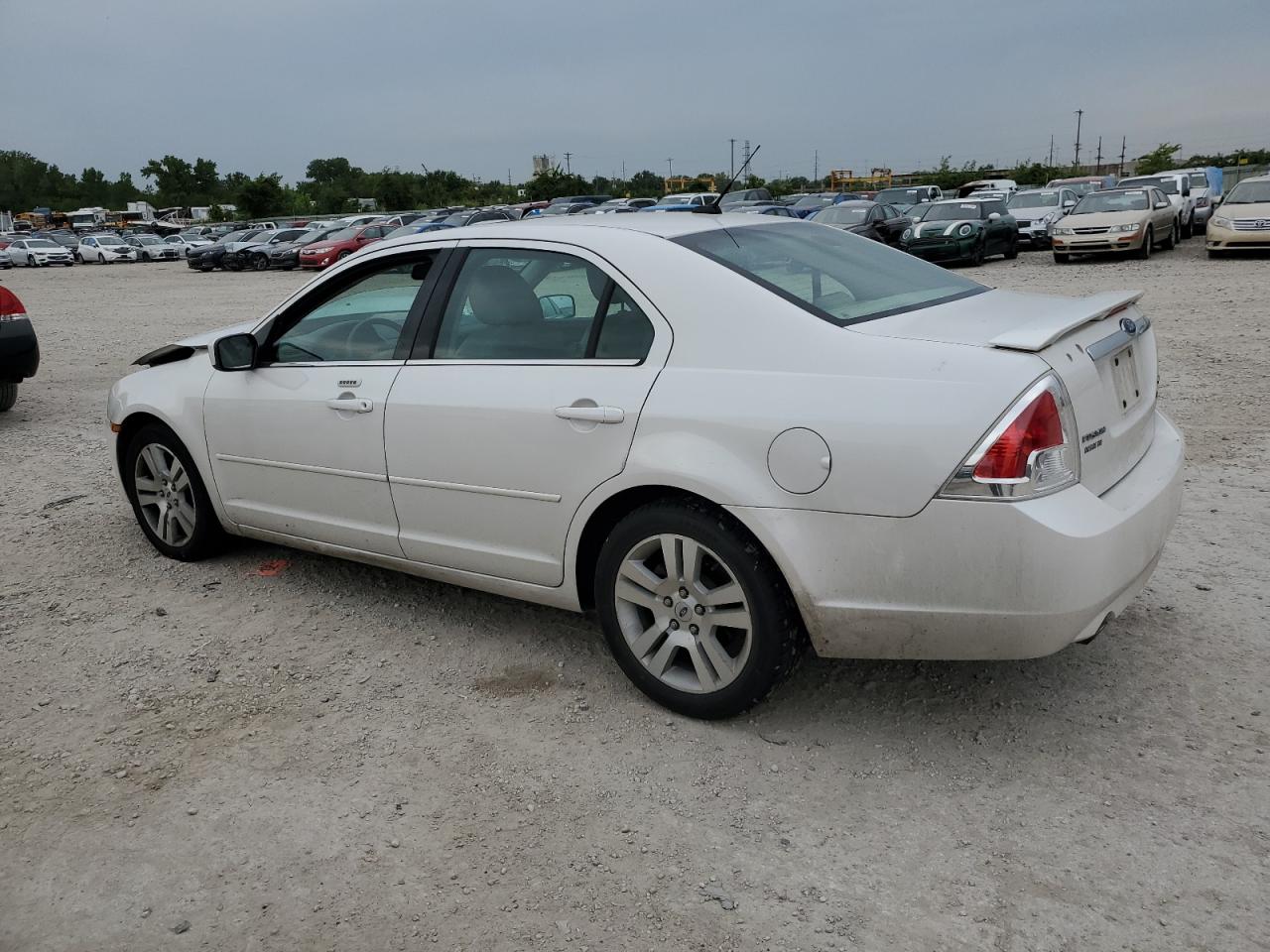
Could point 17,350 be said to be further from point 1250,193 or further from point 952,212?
point 1250,193

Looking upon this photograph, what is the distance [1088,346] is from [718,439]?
1.13 meters

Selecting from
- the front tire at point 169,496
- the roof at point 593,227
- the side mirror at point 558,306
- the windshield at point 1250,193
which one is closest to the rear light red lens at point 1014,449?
the roof at point 593,227

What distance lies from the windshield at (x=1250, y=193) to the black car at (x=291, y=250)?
26.5m

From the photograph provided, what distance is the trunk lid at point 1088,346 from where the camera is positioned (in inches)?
120

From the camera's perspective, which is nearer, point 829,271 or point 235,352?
point 829,271

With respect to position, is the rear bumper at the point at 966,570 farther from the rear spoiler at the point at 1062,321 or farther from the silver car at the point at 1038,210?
the silver car at the point at 1038,210

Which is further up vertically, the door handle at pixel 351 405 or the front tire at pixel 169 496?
the door handle at pixel 351 405

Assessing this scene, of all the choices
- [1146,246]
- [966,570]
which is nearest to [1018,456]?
[966,570]

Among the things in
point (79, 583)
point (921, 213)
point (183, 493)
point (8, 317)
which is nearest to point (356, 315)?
point (183, 493)

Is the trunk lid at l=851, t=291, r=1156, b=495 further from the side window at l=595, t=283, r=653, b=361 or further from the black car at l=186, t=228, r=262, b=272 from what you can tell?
the black car at l=186, t=228, r=262, b=272

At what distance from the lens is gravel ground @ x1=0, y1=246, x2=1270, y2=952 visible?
2.65 m

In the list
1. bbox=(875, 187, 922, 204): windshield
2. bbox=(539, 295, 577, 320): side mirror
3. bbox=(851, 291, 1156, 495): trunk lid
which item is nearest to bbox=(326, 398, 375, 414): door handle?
bbox=(539, 295, 577, 320): side mirror

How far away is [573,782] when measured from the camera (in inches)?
128

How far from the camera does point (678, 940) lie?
2551mm
